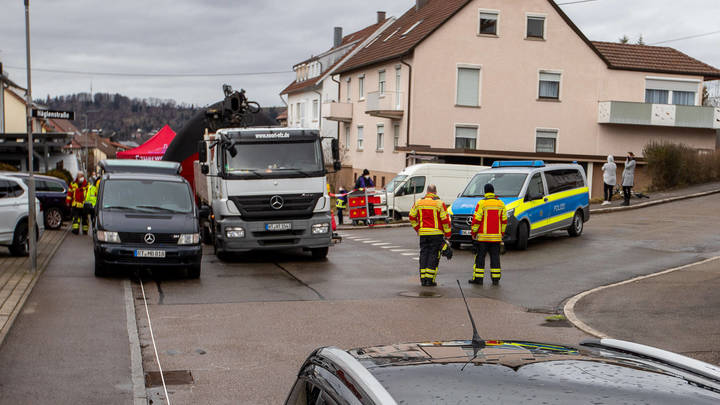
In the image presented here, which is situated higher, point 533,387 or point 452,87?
point 452,87

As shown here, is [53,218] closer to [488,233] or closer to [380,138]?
[488,233]

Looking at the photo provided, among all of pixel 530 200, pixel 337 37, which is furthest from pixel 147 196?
pixel 337 37

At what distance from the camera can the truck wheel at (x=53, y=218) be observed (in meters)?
26.8

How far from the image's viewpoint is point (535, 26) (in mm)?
41969

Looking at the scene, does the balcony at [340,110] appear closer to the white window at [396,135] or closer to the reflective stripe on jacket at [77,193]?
the white window at [396,135]

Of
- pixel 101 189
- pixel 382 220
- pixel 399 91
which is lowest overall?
pixel 382 220

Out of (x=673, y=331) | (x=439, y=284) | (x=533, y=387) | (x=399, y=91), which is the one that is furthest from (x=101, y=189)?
(x=399, y=91)

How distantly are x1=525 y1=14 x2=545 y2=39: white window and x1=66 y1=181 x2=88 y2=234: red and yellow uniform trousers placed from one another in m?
25.9

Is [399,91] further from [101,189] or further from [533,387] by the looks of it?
[533,387]

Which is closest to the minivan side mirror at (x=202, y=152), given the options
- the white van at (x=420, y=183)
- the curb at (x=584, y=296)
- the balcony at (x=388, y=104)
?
the curb at (x=584, y=296)

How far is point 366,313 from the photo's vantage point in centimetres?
1129

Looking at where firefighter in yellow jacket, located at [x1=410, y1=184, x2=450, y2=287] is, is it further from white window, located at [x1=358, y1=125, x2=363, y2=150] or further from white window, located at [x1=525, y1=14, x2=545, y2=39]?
white window, located at [x1=358, y1=125, x2=363, y2=150]

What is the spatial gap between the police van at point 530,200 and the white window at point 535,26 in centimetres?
2180

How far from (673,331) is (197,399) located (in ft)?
20.6
